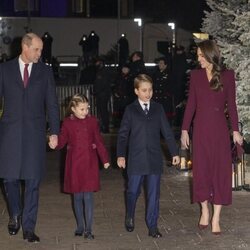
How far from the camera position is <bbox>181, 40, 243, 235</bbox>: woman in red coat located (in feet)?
25.2

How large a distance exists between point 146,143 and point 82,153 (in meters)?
0.67

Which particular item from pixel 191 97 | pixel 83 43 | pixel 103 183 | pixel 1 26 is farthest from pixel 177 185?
pixel 1 26

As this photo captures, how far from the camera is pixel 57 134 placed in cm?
749

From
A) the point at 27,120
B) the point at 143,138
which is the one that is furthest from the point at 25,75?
the point at 143,138

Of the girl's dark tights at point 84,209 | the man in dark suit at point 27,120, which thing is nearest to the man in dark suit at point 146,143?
the girl's dark tights at point 84,209

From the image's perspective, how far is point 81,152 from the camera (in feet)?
24.9

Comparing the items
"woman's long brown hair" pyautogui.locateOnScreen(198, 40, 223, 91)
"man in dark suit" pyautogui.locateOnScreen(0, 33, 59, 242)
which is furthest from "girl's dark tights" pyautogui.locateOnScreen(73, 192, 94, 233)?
"woman's long brown hair" pyautogui.locateOnScreen(198, 40, 223, 91)

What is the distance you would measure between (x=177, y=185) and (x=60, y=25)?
27096 millimetres

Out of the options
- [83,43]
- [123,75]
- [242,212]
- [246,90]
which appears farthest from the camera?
[83,43]

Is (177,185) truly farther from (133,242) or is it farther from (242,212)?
(133,242)

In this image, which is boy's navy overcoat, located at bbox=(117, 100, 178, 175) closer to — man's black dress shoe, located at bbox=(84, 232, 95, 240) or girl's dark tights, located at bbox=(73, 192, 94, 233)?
girl's dark tights, located at bbox=(73, 192, 94, 233)

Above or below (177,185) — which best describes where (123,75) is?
above

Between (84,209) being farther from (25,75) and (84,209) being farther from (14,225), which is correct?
(25,75)

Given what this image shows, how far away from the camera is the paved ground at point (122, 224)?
7.36 m
